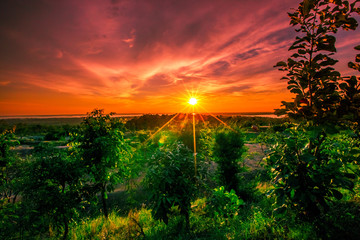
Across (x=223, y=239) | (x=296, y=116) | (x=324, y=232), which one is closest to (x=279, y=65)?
(x=296, y=116)

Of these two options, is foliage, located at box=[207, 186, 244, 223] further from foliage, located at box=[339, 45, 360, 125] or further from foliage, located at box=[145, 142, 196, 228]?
foliage, located at box=[339, 45, 360, 125]

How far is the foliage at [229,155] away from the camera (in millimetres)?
7289

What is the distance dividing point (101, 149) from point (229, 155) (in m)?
4.90

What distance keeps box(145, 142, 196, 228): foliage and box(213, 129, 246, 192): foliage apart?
10.1 feet

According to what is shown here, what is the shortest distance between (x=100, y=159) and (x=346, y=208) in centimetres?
587

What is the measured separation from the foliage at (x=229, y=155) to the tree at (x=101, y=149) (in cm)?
380

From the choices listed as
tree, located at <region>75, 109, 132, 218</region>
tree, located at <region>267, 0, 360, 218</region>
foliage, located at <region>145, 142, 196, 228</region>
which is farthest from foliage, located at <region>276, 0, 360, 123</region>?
tree, located at <region>75, 109, 132, 218</region>

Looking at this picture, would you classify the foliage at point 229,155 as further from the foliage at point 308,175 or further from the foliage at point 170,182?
the foliage at point 308,175

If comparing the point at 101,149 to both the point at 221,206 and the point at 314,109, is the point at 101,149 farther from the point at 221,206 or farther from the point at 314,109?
the point at 314,109

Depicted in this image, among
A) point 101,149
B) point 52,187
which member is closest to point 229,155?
point 101,149

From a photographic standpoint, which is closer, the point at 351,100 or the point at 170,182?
the point at 351,100

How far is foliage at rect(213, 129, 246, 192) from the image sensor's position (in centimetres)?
729

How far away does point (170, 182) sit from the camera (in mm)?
3701

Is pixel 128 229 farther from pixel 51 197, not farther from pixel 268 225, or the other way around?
pixel 268 225
